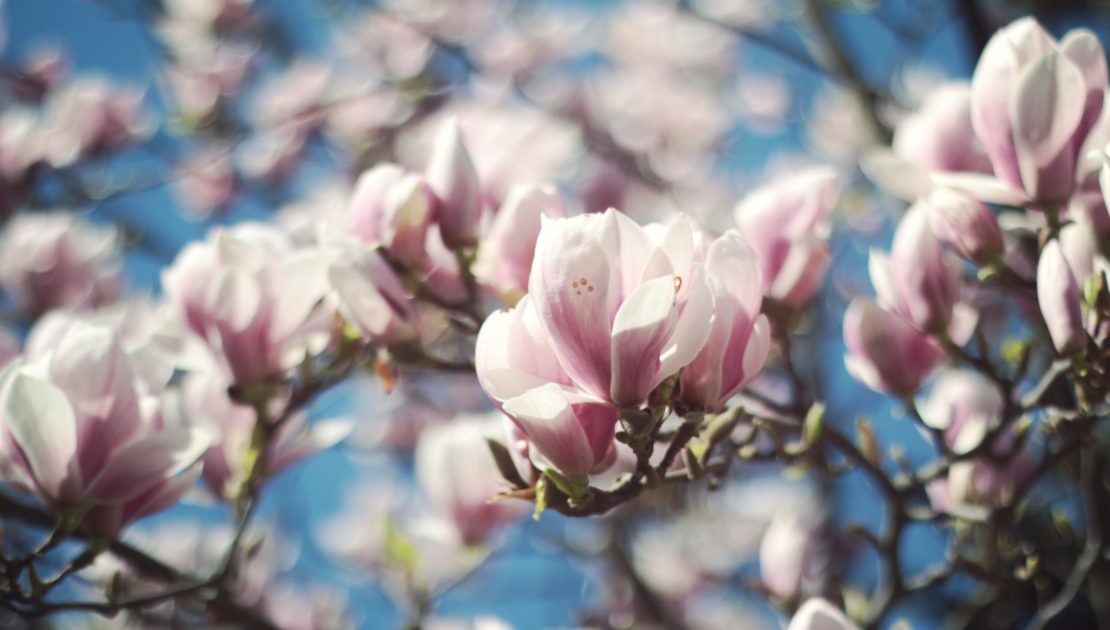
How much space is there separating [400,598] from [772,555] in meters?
0.73

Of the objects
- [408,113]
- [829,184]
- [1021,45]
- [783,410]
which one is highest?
[1021,45]

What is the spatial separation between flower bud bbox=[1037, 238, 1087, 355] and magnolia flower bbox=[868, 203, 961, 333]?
10 cm

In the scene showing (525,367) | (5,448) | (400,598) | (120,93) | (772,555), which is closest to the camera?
(525,367)

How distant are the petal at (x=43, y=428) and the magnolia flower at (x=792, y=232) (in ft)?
2.00

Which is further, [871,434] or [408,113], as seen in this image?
[408,113]

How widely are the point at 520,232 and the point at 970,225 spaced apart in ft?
1.26

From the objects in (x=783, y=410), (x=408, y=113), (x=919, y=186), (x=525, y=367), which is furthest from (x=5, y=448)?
(x=408, y=113)

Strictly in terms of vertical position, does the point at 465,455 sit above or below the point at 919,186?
below

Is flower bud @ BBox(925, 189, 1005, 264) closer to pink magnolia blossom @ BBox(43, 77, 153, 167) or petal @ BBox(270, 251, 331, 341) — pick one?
petal @ BBox(270, 251, 331, 341)

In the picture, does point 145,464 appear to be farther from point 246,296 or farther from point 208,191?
point 208,191

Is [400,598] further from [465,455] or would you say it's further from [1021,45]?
[1021,45]

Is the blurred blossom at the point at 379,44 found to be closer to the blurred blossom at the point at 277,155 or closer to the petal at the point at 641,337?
the blurred blossom at the point at 277,155

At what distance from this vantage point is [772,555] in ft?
3.27

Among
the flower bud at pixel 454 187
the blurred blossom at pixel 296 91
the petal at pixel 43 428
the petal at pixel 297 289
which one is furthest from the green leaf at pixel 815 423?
the blurred blossom at pixel 296 91
